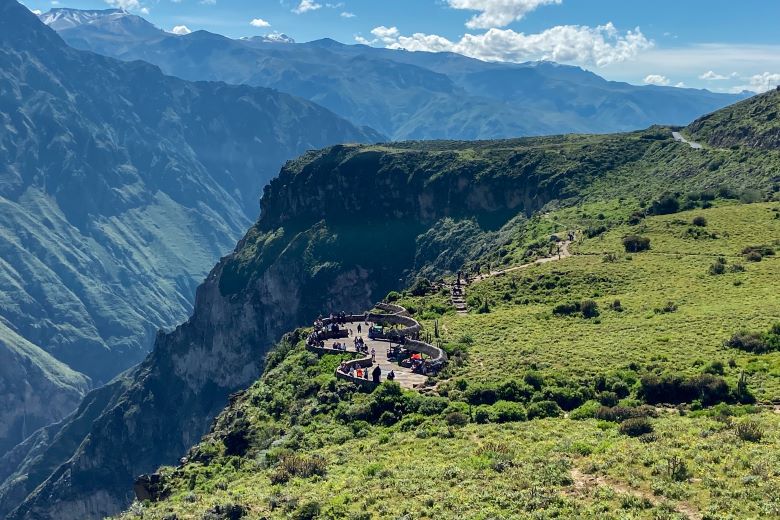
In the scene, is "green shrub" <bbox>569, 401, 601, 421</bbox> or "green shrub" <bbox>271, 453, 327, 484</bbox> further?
"green shrub" <bbox>569, 401, 601, 421</bbox>

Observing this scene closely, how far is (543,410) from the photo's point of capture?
2009 inches

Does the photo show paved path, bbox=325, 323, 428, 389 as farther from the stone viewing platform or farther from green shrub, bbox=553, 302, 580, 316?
green shrub, bbox=553, 302, 580, 316

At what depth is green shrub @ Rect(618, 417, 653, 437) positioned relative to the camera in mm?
43250

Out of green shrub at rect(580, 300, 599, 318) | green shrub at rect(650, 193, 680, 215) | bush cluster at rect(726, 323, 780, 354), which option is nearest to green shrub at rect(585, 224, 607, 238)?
green shrub at rect(650, 193, 680, 215)

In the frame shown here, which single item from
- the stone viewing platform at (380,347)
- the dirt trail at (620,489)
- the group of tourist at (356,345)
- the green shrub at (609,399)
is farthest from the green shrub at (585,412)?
the group of tourist at (356,345)

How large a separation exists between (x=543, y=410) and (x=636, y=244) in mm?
55299

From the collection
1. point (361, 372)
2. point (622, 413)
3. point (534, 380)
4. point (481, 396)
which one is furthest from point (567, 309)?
point (622, 413)

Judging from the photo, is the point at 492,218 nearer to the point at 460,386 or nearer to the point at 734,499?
the point at 460,386

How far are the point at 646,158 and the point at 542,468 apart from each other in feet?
507

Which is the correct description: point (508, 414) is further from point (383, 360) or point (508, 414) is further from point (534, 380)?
point (383, 360)

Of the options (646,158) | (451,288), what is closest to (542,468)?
(451,288)

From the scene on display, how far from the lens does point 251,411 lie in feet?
232

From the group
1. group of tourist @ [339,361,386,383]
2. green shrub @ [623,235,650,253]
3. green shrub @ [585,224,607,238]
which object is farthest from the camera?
green shrub @ [585,224,607,238]

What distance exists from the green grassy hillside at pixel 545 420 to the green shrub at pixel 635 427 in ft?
0.26
